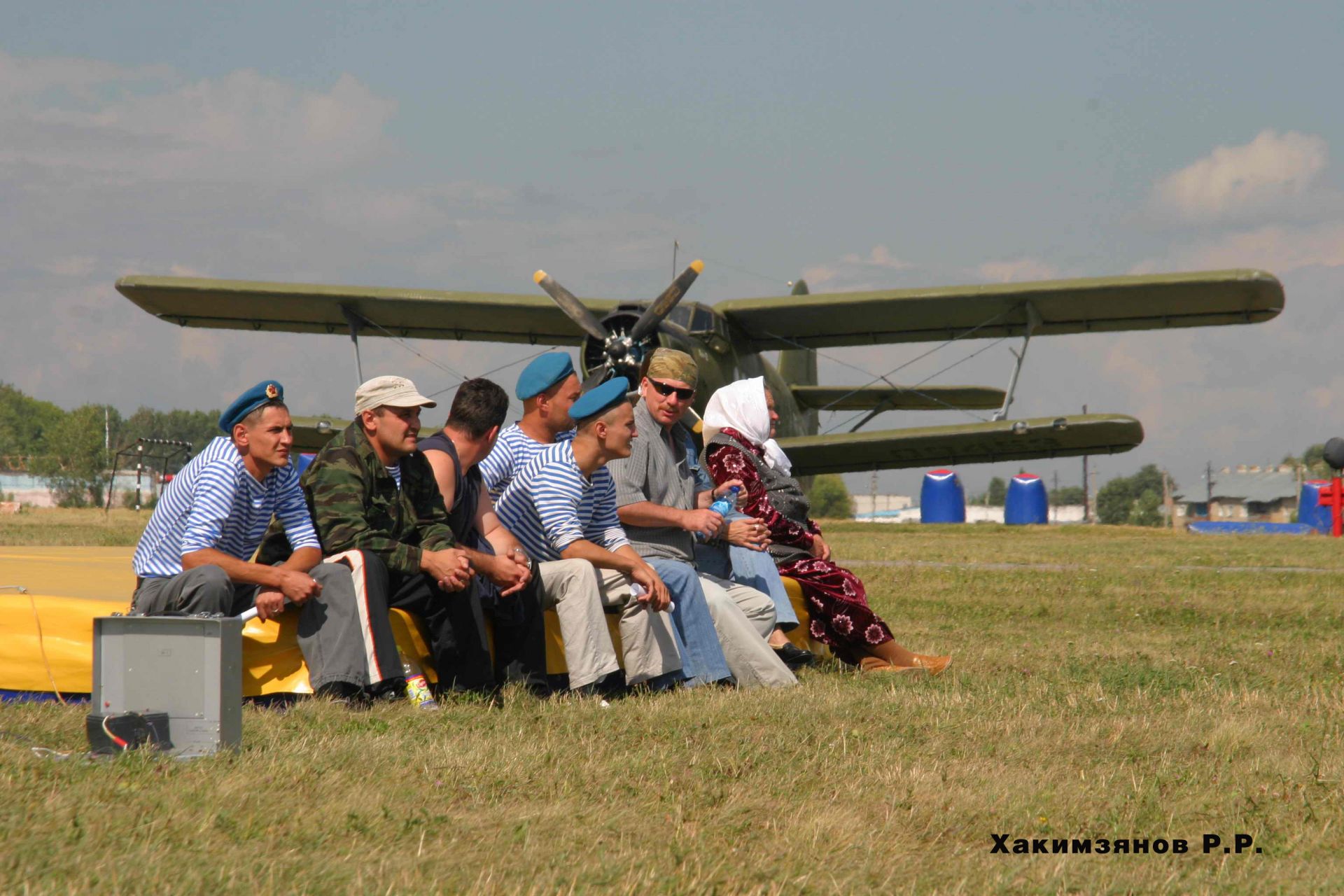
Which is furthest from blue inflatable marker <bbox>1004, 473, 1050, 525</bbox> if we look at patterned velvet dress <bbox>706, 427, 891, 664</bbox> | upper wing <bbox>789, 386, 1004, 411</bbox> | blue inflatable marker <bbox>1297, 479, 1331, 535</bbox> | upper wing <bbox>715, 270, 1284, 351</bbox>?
patterned velvet dress <bbox>706, 427, 891, 664</bbox>

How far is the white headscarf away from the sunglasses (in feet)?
2.07

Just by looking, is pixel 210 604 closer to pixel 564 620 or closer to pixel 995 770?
pixel 564 620

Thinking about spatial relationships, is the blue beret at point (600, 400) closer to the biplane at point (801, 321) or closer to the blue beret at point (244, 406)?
the blue beret at point (244, 406)

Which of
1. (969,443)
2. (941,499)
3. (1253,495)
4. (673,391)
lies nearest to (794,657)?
(673,391)

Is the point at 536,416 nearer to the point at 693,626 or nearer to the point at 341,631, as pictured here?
the point at 693,626

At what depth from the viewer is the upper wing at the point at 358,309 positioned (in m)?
19.0

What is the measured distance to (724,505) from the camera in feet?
19.2

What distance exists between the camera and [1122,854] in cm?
285

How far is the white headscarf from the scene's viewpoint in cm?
644

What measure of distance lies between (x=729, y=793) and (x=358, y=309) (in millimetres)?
17569

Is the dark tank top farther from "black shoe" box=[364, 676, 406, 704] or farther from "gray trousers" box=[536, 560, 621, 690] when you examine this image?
"black shoe" box=[364, 676, 406, 704]

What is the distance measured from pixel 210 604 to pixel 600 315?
14866mm

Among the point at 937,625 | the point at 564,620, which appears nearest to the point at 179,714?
the point at 564,620

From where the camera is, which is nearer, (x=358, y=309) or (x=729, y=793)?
(x=729, y=793)
